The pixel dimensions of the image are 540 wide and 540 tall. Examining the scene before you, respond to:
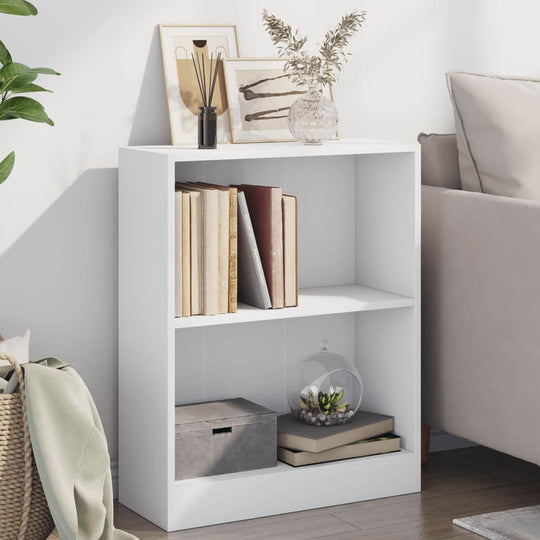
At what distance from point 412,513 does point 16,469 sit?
0.95 m

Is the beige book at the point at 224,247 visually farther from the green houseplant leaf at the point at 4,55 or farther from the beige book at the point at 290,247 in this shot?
the green houseplant leaf at the point at 4,55

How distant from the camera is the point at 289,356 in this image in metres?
2.80

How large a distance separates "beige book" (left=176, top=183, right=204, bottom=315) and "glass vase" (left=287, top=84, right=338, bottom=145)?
320 millimetres

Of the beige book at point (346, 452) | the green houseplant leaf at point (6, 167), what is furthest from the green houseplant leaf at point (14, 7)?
the beige book at point (346, 452)

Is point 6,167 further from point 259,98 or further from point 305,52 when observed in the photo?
point 305,52

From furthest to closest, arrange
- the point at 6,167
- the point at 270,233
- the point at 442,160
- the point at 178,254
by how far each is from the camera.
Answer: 1. the point at 442,160
2. the point at 270,233
3. the point at 178,254
4. the point at 6,167

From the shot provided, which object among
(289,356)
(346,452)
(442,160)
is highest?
(442,160)

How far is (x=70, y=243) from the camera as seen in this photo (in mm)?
2525

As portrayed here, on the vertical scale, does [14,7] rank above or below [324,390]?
above

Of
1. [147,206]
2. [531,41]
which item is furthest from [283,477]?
[531,41]

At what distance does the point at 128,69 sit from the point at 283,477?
103 centimetres

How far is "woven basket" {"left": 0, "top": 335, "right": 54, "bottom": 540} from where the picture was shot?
2055mm

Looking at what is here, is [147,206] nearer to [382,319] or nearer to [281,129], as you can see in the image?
[281,129]

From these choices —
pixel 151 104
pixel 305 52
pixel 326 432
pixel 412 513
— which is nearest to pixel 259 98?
pixel 305 52
